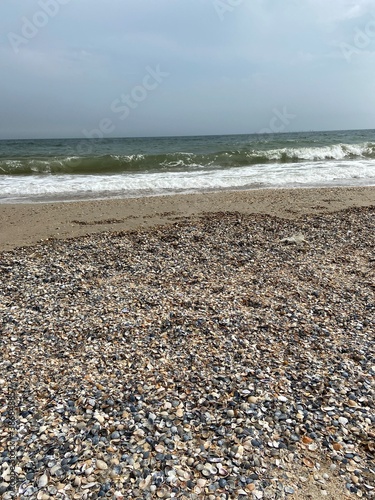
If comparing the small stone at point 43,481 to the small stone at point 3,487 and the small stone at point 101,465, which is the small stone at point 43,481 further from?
the small stone at point 101,465

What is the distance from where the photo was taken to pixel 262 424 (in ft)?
10.2

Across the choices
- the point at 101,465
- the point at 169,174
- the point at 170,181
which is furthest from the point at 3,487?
the point at 169,174

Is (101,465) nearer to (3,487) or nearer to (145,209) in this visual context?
(3,487)

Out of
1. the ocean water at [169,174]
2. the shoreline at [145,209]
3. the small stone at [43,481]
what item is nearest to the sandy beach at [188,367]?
the small stone at [43,481]

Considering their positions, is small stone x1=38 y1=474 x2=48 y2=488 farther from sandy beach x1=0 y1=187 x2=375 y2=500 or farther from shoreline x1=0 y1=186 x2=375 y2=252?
shoreline x1=0 y1=186 x2=375 y2=252

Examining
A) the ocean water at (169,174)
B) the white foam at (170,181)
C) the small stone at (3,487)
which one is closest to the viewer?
the small stone at (3,487)

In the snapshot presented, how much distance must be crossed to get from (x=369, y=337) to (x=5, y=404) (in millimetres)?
3797

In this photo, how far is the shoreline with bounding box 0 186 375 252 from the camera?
855 cm

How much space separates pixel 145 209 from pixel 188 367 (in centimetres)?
696

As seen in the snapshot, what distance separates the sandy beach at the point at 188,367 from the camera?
272 centimetres

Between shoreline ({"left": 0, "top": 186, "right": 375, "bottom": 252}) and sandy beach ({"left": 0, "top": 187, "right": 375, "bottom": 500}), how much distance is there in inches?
37.5

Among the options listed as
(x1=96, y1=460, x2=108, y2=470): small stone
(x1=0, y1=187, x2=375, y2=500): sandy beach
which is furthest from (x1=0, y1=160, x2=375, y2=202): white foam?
(x1=96, y1=460, x2=108, y2=470): small stone

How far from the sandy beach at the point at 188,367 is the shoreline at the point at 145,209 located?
0.95m

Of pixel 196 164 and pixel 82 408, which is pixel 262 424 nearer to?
pixel 82 408
